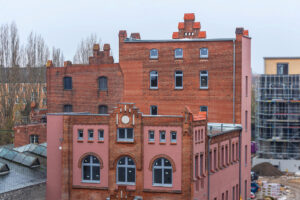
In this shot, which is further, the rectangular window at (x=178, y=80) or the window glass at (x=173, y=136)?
the rectangular window at (x=178, y=80)

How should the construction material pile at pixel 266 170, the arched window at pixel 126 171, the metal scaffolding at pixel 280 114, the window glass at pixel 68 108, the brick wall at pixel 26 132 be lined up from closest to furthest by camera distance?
the arched window at pixel 126 171, the brick wall at pixel 26 132, the window glass at pixel 68 108, the construction material pile at pixel 266 170, the metal scaffolding at pixel 280 114

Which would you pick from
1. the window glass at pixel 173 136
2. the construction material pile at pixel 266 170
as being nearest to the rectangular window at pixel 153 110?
the window glass at pixel 173 136

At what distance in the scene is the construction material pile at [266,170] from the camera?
258ft

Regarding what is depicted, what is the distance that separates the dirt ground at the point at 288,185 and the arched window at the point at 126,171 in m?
26.0

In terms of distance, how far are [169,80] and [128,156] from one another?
52.8 ft

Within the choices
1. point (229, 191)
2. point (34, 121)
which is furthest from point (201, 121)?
point (34, 121)

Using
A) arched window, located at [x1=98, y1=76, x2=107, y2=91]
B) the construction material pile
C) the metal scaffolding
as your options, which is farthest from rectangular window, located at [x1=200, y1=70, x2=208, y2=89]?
the metal scaffolding

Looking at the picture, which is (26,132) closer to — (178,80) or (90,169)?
(178,80)

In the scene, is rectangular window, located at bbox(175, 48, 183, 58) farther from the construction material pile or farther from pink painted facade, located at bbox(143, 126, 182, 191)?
the construction material pile

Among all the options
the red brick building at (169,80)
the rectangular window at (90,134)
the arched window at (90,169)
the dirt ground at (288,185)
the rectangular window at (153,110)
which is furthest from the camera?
the dirt ground at (288,185)

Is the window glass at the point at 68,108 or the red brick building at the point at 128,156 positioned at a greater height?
the window glass at the point at 68,108

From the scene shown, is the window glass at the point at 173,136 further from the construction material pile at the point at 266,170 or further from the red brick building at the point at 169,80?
the construction material pile at the point at 266,170

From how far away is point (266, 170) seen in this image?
78750 mm

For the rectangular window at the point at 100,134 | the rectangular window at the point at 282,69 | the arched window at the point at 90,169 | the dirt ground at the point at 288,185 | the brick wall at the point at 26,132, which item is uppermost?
the rectangular window at the point at 282,69
